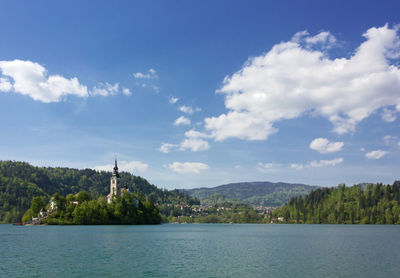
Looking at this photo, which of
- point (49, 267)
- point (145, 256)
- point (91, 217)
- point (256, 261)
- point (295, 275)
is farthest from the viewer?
point (91, 217)

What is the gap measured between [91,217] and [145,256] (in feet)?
441

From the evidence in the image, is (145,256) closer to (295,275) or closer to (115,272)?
(115,272)

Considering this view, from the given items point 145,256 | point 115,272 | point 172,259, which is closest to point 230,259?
point 172,259

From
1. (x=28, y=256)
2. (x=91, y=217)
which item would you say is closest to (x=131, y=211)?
(x=91, y=217)

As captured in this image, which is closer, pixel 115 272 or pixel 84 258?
pixel 115 272

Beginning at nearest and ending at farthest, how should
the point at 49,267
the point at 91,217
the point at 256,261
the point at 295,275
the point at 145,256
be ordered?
the point at 295,275
the point at 49,267
the point at 256,261
the point at 145,256
the point at 91,217

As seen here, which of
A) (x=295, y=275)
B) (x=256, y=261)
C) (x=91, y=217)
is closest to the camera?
(x=295, y=275)

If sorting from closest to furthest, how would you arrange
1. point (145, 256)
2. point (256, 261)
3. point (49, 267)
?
point (49, 267)
point (256, 261)
point (145, 256)

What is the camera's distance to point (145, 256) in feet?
196

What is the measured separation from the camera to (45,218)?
186125mm

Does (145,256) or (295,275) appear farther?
(145,256)

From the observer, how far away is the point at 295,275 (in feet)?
143

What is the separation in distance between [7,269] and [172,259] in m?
22.6

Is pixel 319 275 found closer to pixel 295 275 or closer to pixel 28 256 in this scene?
pixel 295 275
